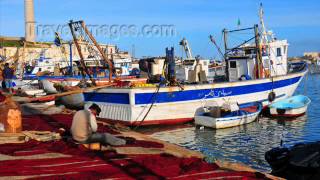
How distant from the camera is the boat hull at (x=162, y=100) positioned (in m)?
17.9

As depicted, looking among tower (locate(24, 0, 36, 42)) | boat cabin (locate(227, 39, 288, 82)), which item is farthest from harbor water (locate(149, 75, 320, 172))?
tower (locate(24, 0, 36, 42))

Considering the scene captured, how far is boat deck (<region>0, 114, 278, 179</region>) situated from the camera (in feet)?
21.8

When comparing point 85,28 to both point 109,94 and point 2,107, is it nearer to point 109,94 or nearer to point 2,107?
point 109,94

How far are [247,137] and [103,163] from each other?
33.2ft

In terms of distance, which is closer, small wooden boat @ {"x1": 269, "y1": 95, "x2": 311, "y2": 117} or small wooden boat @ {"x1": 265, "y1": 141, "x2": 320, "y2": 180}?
small wooden boat @ {"x1": 265, "y1": 141, "x2": 320, "y2": 180}

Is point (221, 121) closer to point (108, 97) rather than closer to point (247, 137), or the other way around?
point (247, 137)

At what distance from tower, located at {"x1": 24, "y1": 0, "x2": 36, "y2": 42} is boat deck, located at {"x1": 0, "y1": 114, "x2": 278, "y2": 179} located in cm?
6386

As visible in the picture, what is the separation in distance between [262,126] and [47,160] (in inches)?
533

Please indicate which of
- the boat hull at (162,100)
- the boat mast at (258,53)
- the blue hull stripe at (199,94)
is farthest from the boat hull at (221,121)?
the boat mast at (258,53)

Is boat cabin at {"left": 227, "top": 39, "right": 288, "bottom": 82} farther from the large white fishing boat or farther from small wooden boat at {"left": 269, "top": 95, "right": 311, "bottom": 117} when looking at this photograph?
small wooden boat at {"left": 269, "top": 95, "right": 311, "bottom": 117}

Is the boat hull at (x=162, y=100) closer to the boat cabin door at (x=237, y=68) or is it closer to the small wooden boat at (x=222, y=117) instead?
the small wooden boat at (x=222, y=117)

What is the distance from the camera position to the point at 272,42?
992 inches

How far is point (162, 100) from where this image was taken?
18.4m

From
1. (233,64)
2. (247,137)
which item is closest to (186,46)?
(233,64)
